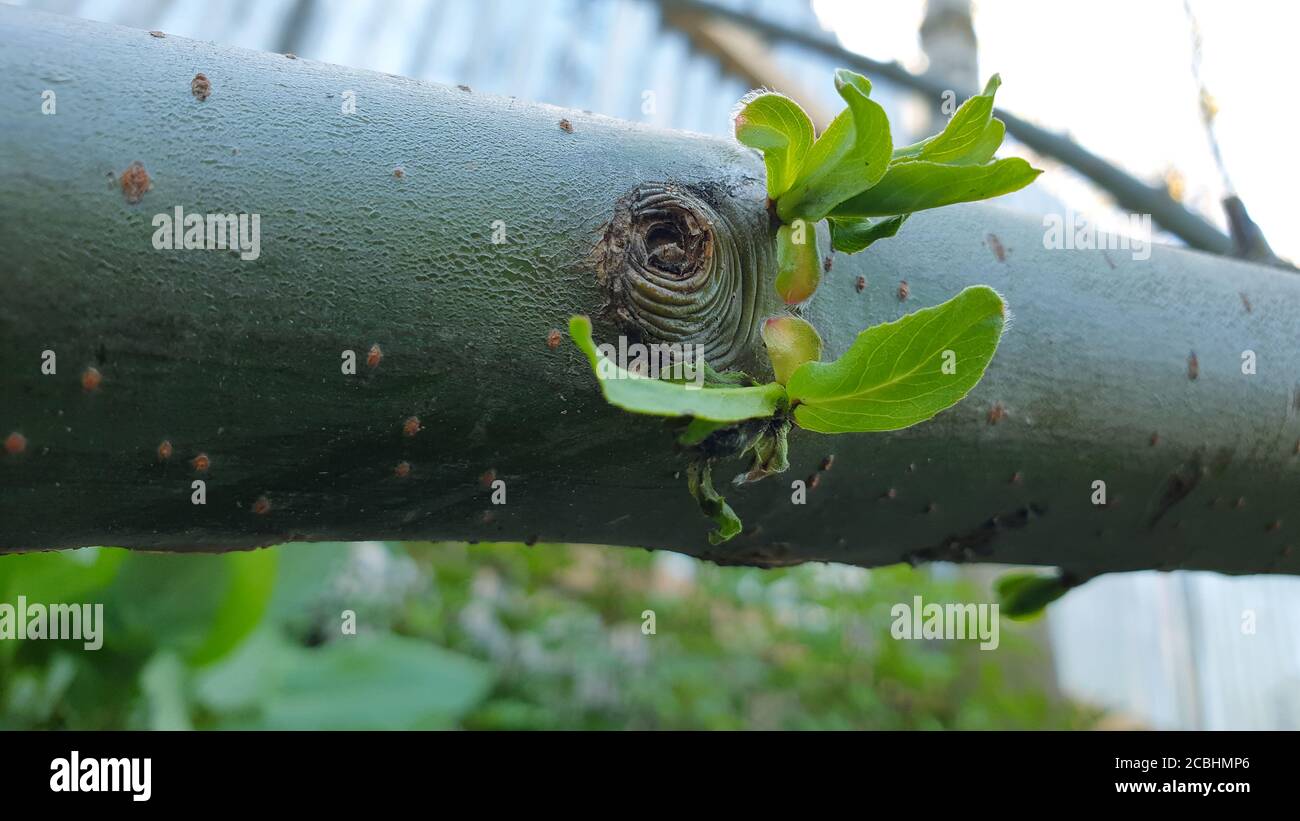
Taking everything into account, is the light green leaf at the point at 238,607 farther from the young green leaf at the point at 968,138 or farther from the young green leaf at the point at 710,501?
the young green leaf at the point at 968,138

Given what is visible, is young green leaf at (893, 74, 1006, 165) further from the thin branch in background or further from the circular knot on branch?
the thin branch in background

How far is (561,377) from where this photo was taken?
527 mm

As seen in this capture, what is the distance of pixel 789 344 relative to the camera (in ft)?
1.72

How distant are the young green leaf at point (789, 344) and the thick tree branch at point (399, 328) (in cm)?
2

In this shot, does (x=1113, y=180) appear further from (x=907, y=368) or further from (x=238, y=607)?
(x=238, y=607)

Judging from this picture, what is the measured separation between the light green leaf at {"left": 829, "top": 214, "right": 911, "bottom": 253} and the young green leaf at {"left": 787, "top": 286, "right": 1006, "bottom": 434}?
0.28ft

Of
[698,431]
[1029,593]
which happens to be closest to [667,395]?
[698,431]

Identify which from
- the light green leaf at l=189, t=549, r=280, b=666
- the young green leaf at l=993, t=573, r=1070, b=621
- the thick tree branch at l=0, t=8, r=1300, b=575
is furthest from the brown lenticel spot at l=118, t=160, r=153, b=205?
the light green leaf at l=189, t=549, r=280, b=666

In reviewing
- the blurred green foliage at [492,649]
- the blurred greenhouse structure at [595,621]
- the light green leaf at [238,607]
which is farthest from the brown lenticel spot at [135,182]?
the light green leaf at [238,607]

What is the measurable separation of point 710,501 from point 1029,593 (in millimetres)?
509

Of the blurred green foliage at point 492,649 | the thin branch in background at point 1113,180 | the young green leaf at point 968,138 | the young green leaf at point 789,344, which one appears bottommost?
the blurred green foliage at point 492,649

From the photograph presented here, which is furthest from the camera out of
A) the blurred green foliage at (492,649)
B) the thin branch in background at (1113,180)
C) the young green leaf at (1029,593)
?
the blurred green foliage at (492,649)

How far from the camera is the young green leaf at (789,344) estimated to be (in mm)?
521

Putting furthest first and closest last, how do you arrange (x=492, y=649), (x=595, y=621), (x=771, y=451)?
(x=595, y=621) < (x=492, y=649) < (x=771, y=451)
